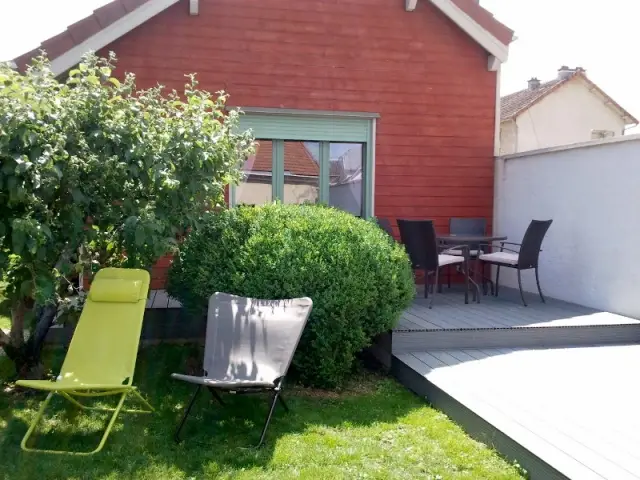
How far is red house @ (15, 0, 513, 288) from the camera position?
744 cm

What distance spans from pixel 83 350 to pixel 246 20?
16.5ft

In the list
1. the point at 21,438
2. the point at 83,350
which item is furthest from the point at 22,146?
the point at 21,438

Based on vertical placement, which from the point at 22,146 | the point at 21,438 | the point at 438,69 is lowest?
the point at 21,438

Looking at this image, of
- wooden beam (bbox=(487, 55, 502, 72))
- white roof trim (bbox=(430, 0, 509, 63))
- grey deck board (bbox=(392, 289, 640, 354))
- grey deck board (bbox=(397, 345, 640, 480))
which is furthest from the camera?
wooden beam (bbox=(487, 55, 502, 72))

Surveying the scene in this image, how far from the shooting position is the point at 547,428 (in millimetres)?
3354

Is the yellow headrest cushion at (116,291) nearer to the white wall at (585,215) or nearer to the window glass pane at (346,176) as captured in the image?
Result: the window glass pane at (346,176)

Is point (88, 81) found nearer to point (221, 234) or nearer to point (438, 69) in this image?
point (221, 234)

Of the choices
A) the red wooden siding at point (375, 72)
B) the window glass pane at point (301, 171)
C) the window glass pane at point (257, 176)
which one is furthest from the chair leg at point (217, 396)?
the red wooden siding at point (375, 72)

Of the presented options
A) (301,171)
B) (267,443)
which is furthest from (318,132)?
(267,443)

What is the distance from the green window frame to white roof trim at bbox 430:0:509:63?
1.72m

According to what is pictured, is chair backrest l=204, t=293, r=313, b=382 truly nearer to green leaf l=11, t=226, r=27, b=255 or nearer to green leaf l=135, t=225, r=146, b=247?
green leaf l=135, t=225, r=146, b=247

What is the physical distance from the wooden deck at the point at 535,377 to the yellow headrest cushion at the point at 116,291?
84.6 inches

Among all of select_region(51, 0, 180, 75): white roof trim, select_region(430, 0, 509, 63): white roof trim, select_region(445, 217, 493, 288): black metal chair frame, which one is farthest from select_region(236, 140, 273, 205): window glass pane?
select_region(430, 0, 509, 63): white roof trim

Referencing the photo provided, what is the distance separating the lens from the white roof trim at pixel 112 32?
6.68m
